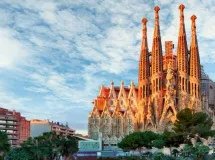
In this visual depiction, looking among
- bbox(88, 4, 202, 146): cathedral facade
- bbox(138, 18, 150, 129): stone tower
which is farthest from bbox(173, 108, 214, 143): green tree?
bbox(138, 18, 150, 129): stone tower

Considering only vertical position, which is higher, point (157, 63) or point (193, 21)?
point (193, 21)

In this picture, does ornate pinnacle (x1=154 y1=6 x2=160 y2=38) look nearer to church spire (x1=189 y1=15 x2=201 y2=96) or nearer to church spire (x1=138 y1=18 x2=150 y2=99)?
church spire (x1=138 y1=18 x2=150 y2=99)

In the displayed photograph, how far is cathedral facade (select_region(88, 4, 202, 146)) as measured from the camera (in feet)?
219

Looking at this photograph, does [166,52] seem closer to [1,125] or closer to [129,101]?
[129,101]

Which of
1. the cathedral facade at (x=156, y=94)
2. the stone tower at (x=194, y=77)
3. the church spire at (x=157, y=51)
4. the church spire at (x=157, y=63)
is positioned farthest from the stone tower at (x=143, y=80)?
the stone tower at (x=194, y=77)

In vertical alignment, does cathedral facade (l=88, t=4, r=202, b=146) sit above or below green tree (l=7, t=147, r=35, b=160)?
above

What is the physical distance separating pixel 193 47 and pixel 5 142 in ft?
126

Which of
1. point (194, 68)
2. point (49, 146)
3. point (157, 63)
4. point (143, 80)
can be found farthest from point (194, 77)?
point (49, 146)

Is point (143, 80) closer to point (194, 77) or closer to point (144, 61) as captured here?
point (144, 61)

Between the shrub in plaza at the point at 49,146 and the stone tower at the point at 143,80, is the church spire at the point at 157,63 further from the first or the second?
the shrub in plaza at the point at 49,146

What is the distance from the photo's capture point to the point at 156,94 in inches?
2697

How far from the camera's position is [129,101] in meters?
76.5

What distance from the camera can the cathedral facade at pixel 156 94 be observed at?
66.7 m

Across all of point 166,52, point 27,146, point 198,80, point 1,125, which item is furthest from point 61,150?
point 1,125
